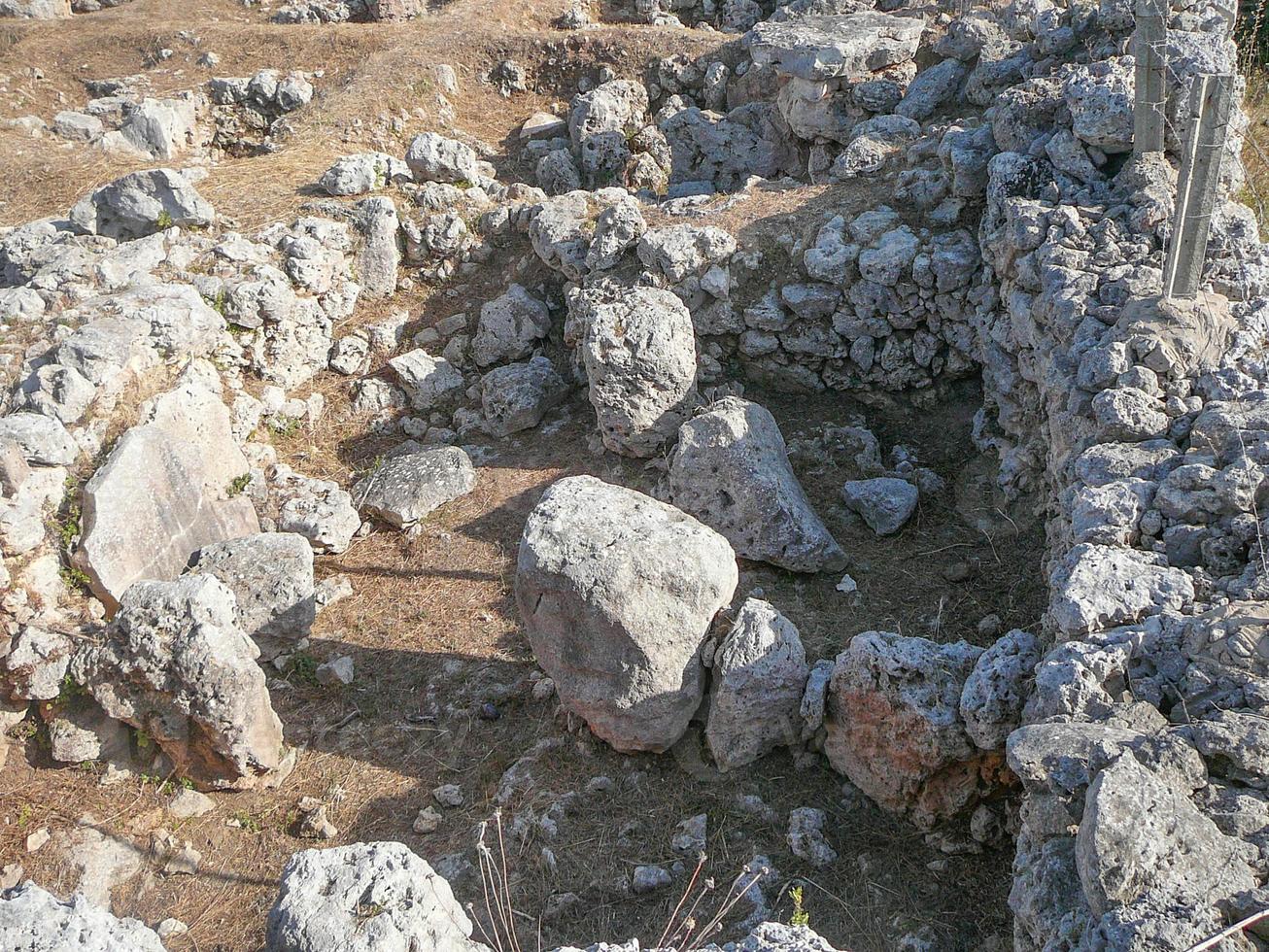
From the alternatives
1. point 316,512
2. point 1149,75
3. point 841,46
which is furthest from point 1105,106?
point 316,512

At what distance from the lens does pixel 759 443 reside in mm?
7695

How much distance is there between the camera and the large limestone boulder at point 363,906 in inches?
151

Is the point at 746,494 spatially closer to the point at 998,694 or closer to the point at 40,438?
the point at 998,694

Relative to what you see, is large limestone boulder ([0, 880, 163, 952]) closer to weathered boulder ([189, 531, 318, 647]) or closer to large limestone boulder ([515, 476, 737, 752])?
large limestone boulder ([515, 476, 737, 752])

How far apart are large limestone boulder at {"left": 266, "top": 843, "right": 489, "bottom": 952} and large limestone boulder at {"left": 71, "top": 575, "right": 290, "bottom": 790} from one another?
1987mm

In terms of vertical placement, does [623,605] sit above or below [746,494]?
above

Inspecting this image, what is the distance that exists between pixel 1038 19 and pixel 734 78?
452cm

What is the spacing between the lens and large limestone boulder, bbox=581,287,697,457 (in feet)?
27.8

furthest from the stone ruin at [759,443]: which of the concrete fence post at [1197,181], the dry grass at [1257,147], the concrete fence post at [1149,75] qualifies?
the dry grass at [1257,147]

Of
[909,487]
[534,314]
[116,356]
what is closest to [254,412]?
[116,356]

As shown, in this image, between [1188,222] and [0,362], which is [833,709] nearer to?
[1188,222]

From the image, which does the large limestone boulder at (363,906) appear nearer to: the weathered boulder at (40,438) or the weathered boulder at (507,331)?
the weathered boulder at (40,438)

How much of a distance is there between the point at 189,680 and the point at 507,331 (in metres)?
5.14

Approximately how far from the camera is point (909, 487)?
8.05 metres
